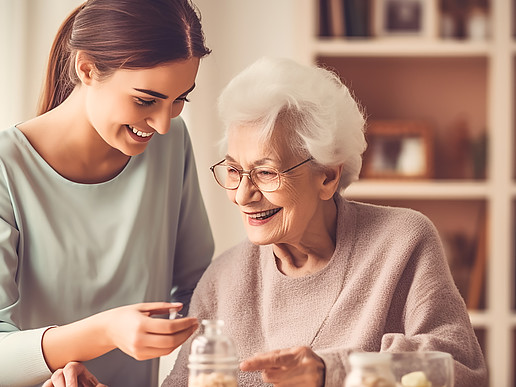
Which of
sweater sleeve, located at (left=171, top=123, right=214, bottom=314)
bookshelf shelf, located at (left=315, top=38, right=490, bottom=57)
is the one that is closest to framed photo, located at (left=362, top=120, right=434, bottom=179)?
bookshelf shelf, located at (left=315, top=38, right=490, bottom=57)

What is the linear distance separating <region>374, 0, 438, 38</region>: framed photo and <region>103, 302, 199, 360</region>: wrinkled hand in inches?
93.1

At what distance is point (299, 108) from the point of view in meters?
1.68

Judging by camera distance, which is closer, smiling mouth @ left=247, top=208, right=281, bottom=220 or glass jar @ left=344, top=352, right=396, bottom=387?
glass jar @ left=344, top=352, right=396, bottom=387

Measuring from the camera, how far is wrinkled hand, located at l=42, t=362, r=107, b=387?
1429 millimetres

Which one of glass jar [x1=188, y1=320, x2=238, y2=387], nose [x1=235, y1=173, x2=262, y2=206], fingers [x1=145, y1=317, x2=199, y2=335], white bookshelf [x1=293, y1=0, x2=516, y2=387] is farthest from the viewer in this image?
white bookshelf [x1=293, y1=0, x2=516, y2=387]

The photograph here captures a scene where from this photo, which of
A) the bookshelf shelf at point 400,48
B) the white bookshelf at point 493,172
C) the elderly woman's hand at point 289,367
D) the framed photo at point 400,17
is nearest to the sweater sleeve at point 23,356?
the elderly woman's hand at point 289,367

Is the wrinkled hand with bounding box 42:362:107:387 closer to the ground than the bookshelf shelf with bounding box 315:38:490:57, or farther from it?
closer to the ground

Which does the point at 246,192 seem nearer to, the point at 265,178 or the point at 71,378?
the point at 265,178

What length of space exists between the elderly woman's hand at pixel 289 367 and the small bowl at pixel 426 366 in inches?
7.3

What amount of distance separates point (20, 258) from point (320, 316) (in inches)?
27.2

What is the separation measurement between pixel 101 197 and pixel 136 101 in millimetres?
314

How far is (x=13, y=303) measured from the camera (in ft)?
5.20

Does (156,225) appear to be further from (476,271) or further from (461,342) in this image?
(476,271)

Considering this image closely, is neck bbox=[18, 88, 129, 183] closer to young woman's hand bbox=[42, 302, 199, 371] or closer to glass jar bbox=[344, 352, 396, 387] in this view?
young woman's hand bbox=[42, 302, 199, 371]
